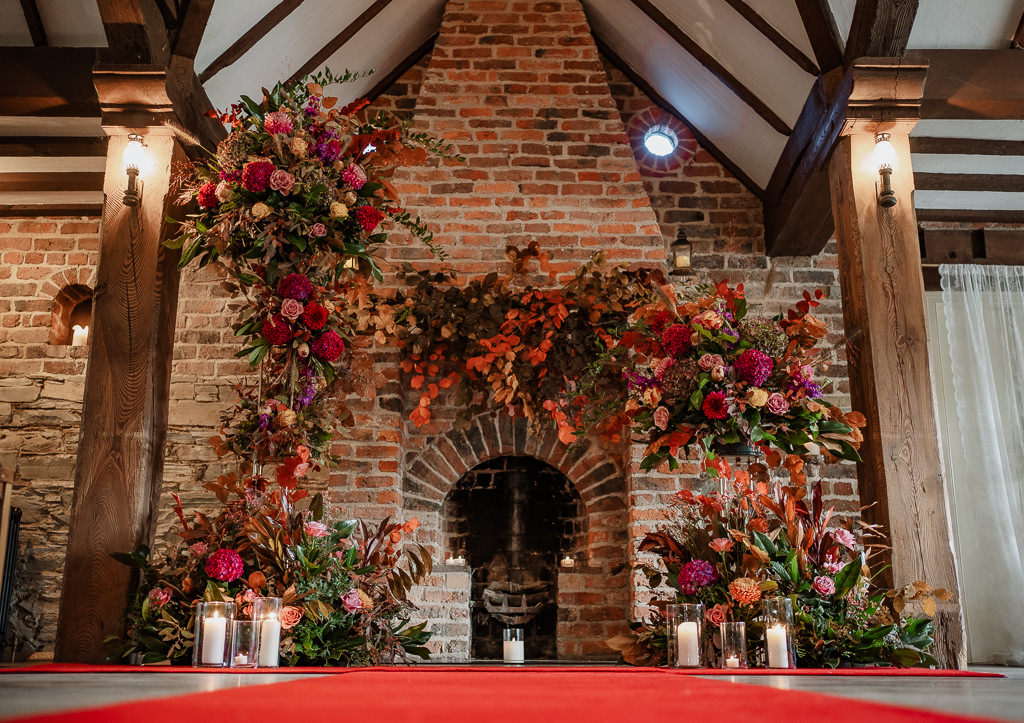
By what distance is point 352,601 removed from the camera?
116 inches

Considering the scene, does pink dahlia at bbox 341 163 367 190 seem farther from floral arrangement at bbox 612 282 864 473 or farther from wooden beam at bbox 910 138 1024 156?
wooden beam at bbox 910 138 1024 156

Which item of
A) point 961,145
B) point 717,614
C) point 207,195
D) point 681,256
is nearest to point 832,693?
point 717,614

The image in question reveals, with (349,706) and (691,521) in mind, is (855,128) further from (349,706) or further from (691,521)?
(349,706)

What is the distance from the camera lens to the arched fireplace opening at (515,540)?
4859mm

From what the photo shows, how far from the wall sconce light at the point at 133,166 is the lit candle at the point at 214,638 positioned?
1830 millimetres

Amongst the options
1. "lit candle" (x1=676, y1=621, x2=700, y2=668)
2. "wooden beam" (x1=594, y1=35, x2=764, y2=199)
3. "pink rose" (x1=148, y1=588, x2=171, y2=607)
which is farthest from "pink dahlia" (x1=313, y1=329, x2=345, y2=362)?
"wooden beam" (x1=594, y1=35, x2=764, y2=199)

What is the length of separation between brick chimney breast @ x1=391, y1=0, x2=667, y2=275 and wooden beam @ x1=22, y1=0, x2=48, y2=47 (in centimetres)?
191

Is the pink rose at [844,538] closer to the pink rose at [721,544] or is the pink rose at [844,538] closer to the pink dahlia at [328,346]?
the pink rose at [721,544]

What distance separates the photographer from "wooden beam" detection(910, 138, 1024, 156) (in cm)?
501

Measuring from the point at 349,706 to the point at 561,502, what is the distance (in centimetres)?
418

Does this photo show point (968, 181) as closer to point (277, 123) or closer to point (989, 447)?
point (989, 447)

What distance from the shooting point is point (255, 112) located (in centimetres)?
323

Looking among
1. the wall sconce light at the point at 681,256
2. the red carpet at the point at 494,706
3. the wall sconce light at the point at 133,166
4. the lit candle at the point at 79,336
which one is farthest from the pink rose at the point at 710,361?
the lit candle at the point at 79,336

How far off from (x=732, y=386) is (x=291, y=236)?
167 centimetres
